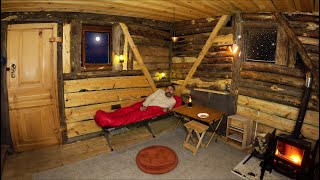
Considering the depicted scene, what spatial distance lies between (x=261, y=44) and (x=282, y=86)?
1.36m

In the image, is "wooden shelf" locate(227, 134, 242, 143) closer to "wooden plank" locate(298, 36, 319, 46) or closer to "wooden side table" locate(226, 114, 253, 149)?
"wooden side table" locate(226, 114, 253, 149)

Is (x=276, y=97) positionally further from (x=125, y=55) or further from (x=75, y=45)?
(x=75, y=45)

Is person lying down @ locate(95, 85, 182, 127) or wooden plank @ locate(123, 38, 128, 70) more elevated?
wooden plank @ locate(123, 38, 128, 70)

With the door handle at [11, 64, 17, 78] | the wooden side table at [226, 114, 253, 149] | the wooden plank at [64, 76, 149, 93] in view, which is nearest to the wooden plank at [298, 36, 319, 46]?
the wooden side table at [226, 114, 253, 149]

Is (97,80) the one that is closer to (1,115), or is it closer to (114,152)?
(114,152)

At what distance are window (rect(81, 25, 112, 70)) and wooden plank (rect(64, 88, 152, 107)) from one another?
0.92 metres

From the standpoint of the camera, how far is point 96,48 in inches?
282

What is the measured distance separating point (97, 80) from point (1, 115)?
15.7 ft

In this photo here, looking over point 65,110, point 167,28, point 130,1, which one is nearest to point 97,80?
point 65,110

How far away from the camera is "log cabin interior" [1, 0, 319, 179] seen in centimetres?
511

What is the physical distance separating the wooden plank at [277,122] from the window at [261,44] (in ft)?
4.97

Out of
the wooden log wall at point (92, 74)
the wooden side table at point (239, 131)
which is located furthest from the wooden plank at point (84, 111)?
the wooden side table at point (239, 131)

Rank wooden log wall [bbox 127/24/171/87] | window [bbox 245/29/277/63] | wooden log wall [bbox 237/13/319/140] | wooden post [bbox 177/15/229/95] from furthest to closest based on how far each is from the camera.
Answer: wooden log wall [bbox 127/24/171/87] → wooden post [bbox 177/15/229/95] → window [bbox 245/29/277/63] → wooden log wall [bbox 237/13/319/140]

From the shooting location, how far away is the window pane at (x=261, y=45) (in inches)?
230
